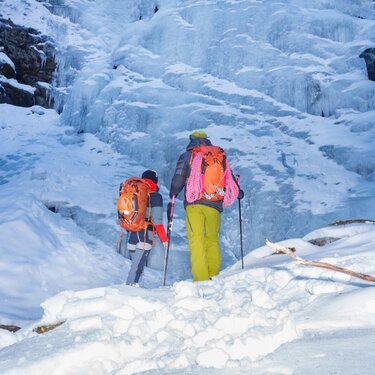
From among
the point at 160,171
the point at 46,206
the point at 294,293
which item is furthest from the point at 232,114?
the point at 294,293

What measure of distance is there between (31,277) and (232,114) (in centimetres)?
1051

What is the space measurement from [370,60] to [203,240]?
13688mm

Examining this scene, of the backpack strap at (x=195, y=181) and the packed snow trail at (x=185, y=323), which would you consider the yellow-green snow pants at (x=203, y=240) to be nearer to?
the backpack strap at (x=195, y=181)

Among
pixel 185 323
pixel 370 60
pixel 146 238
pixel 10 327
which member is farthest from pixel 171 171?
pixel 185 323

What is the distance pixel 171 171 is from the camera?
547 inches

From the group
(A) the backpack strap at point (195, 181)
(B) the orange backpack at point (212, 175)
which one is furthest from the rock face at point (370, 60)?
(A) the backpack strap at point (195, 181)

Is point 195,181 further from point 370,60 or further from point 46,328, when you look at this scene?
point 370,60

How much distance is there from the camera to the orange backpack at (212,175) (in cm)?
436

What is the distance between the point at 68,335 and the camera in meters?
2.20

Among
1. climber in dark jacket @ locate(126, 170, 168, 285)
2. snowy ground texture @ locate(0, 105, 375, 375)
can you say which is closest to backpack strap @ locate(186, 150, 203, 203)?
climber in dark jacket @ locate(126, 170, 168, 285)

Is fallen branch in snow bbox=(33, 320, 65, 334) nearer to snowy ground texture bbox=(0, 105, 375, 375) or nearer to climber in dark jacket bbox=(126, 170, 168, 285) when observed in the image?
snowy ground texture bbox=(0, 105, 375, 375)

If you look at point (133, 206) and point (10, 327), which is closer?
point (10, 327)

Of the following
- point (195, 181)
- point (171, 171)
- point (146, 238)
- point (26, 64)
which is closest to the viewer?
point (195, 181)

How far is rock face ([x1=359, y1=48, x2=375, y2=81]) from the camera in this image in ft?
48.5
